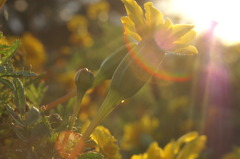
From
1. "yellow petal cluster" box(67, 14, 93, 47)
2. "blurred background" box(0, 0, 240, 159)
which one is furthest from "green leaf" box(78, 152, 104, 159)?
"yellow petal cluster" box(67, 14, 93, 47)

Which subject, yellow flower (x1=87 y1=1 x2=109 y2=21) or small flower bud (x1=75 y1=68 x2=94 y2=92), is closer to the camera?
small flower bud (x1=75 y1=68 x2=94 y2=92)

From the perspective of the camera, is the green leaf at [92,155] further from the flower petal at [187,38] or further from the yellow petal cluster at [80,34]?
the yellow petal cluster at [80,34]

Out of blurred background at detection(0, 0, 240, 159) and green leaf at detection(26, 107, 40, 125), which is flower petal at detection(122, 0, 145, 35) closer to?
green leaf at detection(26, 107, 40, 125)

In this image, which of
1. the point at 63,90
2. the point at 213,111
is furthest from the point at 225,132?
the point at 63,90

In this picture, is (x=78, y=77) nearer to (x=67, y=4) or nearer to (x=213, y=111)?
(x=213, y=111)

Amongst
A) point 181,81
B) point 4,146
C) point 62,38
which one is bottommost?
point 181,81

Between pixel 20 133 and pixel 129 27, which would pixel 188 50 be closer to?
pixel 129 27

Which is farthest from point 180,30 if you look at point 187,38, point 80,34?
point 80,34
